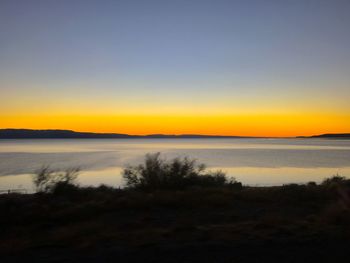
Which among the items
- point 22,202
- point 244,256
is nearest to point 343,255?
point 244,256

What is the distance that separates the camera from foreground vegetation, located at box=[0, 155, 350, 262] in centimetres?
808

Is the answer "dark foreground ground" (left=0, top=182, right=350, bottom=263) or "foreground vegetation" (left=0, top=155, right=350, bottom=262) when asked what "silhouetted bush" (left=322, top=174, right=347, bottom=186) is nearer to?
"foreground vegetation" (left=0, top=155, right=350, bottom=262)

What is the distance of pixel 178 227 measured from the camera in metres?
10.8

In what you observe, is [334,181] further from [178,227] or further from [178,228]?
[178,228]

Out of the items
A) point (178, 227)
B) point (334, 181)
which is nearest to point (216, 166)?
point (334, 181)

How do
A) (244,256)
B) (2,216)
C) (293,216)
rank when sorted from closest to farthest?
(244,256)
(2,216)
(293,216)

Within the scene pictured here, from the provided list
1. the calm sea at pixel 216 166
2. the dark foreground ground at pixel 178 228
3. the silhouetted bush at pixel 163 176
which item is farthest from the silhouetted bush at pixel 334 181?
the calm sea at pixel 216 166

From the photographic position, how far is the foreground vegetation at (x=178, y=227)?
8078 millimetres

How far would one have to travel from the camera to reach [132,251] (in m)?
8.31

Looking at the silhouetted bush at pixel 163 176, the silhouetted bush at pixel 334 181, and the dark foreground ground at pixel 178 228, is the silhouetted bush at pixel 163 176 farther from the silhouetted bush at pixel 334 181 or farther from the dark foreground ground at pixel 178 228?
the silhouetted bush at pixel 334 181

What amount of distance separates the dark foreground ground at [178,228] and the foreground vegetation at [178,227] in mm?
19

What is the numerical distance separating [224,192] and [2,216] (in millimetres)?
8800

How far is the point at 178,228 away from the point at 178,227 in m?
0.14

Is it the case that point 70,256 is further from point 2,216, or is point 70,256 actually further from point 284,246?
point 2,216
